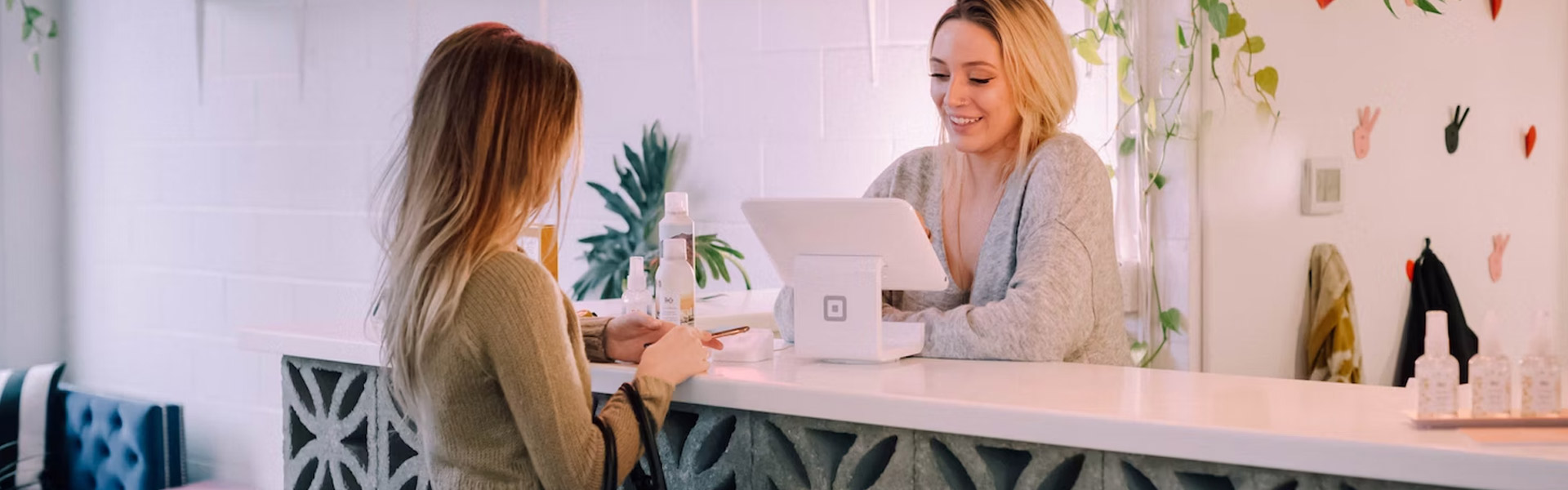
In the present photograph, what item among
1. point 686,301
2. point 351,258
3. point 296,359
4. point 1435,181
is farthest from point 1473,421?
point 351,258

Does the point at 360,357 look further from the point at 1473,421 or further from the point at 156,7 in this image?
the point at 156,7

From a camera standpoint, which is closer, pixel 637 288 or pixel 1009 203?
pixel 1009 203

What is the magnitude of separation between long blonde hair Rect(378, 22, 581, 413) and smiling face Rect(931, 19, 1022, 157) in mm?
758

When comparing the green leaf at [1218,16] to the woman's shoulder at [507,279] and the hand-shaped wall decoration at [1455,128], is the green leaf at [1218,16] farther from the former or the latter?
the woman's shoulder at [507,279]

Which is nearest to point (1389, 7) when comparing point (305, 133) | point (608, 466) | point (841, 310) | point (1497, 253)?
point (1497, 253)

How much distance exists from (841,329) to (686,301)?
1.18ft

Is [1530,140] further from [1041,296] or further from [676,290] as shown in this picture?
[676,290]

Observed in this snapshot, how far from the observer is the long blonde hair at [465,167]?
1645 millimetres

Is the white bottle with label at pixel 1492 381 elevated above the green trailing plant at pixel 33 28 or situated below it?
below

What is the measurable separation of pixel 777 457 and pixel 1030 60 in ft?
2.64

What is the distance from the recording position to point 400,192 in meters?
1.72

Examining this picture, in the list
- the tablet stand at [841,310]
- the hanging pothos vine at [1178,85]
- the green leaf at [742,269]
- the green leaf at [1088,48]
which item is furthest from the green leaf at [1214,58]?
the green leaf at [742,269]

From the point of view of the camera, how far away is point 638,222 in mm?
3721

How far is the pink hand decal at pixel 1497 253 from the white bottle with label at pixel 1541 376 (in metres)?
2.02
